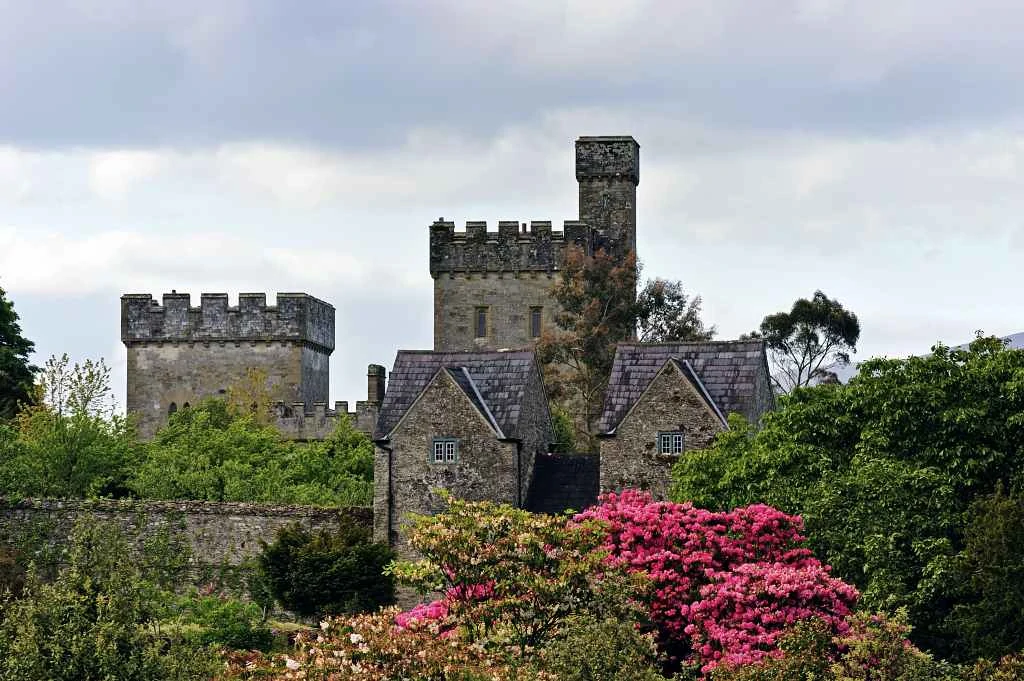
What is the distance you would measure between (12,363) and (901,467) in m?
42.8

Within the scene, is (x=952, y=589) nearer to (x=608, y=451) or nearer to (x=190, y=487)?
(x=608, y=451)

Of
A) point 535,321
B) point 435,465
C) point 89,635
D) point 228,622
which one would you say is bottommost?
point 228,622

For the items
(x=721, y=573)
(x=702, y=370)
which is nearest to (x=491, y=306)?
(x=702, y=370)

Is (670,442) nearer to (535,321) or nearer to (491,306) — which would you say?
(535,321)

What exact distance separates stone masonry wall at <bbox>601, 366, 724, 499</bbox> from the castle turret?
31734 mm

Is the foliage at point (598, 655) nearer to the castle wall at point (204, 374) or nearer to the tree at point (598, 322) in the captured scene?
the tree at point (598, 322)

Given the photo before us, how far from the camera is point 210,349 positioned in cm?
8669

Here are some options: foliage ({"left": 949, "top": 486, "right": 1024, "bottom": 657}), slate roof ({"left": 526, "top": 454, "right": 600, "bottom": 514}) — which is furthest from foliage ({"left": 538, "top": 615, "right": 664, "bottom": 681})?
slate roof ({"left": 526, "top": 454, "right": 600, "bottom": 514})

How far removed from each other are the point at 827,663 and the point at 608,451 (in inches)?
766

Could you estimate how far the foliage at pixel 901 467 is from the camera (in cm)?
4088

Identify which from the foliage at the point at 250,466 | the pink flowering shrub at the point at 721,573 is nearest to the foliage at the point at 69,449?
the foliage at the point at 250,466

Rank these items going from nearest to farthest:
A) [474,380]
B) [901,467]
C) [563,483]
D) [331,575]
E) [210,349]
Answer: [901,467]
[331,575]
[563,483]
[474,380]
[210,349]

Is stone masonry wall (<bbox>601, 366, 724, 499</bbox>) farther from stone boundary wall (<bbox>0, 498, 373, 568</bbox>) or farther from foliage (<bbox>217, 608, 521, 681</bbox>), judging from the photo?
foliage (<bbox>217, 608, 521, 681</bbox>)

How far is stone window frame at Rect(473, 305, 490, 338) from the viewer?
3201 inches
